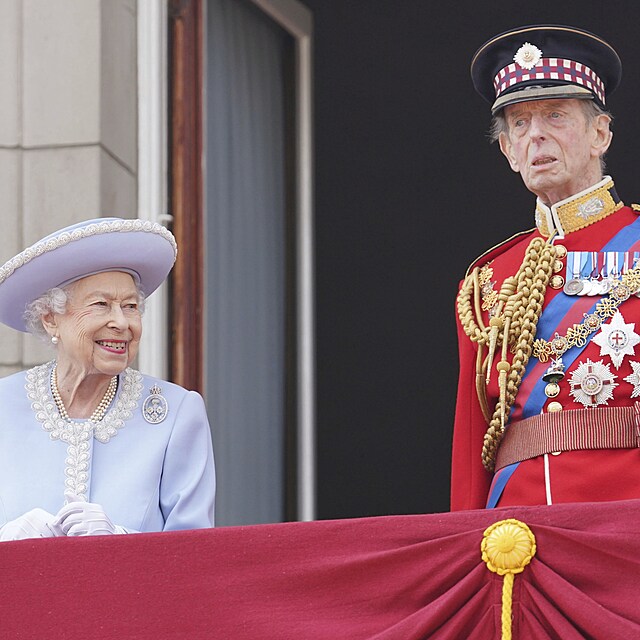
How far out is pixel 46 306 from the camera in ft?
13.6

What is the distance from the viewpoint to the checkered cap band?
4105 mm

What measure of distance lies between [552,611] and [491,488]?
908 mm

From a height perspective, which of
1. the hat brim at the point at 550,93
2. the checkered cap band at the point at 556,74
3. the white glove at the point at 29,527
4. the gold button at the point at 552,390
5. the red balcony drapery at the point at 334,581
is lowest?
the red balcony drapery at the point at 334,581

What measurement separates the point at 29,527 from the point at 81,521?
119 mm

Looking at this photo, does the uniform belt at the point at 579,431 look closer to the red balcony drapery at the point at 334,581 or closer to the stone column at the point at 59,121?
the red balcony drapery at the point at 334,581

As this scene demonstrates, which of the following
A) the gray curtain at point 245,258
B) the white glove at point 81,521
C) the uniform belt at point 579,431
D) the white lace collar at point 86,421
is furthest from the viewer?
the gray curtain at point 245,258

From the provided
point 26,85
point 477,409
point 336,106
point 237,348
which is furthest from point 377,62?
point 477,409

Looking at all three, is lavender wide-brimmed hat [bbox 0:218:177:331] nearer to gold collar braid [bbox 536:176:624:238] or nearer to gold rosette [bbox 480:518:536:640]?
gold collar braid [bbox 536:176:624:238]

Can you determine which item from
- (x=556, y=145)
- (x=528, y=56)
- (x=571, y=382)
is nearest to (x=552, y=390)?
(x=571, y=382)

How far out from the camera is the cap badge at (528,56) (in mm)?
4129

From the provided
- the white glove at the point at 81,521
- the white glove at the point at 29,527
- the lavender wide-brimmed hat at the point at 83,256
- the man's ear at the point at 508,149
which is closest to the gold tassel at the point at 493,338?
the man's ear at the point at 508,149

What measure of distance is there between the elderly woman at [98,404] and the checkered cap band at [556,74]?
3.04ft

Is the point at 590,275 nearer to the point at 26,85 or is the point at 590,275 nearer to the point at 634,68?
the point at 26,85

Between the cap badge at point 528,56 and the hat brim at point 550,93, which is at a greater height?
the cap badge at point 528,56
